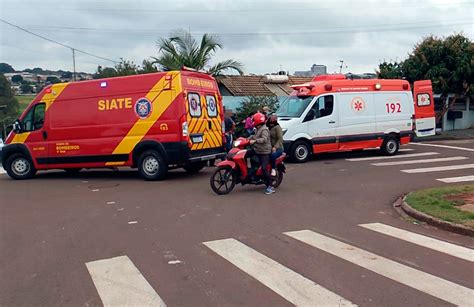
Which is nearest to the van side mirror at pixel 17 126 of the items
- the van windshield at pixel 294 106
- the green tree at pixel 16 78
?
the van windshield at pixel 294 106

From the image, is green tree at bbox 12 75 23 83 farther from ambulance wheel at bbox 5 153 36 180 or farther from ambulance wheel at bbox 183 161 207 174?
ambulance wheel at bbox 183 161 207 174

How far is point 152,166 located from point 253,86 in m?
17.0

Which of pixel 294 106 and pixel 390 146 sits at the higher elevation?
pixel 294 106

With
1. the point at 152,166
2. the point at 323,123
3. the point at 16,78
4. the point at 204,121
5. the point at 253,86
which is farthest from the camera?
the point at 16,78

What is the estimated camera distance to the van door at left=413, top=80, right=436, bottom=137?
18.4m

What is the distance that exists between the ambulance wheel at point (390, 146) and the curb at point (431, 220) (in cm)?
822

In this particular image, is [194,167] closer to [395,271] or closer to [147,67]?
[395,271]

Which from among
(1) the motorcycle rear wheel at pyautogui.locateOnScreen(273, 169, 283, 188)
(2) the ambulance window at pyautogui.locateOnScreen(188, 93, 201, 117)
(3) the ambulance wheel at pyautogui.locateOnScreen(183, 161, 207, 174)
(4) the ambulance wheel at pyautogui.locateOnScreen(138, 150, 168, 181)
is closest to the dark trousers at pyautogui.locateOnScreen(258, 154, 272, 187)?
(1) the motorcycle rear wheel at pyautogui.locateOnScreen(273, 169, 283, 188)

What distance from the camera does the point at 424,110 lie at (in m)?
18.7

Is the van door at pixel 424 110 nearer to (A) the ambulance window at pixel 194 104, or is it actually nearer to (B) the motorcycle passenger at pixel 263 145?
(A) the ambulance window at pixel 194 104

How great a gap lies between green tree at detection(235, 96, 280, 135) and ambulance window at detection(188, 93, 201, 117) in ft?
28.7

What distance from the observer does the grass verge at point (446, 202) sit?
7.56 metres

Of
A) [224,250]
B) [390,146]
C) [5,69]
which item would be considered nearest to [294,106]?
[390,146]

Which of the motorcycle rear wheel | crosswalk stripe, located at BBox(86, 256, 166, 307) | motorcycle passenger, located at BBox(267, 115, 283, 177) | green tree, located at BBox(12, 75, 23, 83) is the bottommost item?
crosswalk stripe, located at BBox(86, 256, 166, 307)
